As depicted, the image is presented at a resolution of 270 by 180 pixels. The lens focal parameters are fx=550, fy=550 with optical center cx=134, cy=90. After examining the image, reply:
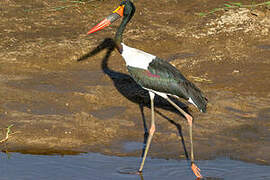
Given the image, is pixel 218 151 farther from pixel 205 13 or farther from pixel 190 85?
pixel 205 13

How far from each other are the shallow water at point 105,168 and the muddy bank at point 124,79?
191 mm

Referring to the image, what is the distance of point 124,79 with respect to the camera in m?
8.45

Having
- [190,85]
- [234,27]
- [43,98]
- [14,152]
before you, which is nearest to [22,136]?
[14,152]

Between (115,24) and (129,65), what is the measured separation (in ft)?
12.7

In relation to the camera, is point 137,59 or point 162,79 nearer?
point 162,79

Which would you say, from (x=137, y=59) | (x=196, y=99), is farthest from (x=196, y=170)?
(x=137, y=59)

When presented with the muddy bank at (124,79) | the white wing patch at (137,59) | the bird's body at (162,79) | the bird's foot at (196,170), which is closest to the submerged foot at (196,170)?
the bird's foot at (196,170)

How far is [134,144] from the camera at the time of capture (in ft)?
21.9

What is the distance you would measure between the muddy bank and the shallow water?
0.19 m

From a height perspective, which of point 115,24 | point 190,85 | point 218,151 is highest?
point 190,85

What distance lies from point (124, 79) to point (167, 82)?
6.94ft

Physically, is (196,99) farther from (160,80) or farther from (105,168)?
(105,168)

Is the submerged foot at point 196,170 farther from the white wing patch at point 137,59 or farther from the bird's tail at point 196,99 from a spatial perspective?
the white wing patch at point 137,59

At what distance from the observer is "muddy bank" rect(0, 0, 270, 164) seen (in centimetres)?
673
